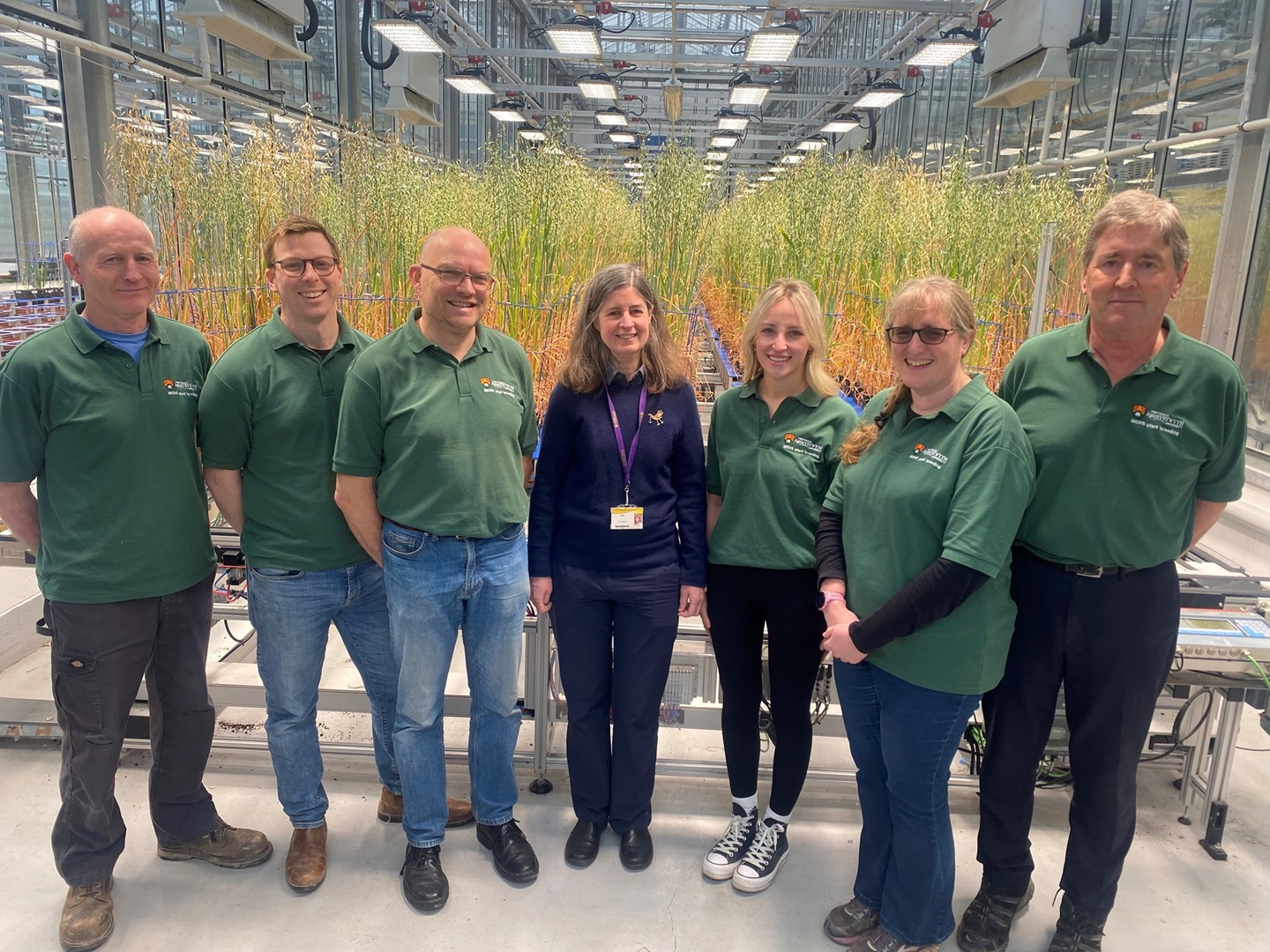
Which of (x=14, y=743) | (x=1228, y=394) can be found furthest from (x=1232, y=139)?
(x=14, y=743)

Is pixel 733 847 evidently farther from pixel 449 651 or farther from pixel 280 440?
pixel 280 440

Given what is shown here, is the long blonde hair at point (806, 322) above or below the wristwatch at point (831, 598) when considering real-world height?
above

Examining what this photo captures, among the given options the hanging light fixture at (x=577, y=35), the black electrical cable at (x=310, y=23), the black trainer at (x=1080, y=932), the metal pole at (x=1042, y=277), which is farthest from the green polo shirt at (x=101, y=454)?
the black electrical cable at (x=310, y=23)

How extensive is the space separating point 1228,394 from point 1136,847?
143cm

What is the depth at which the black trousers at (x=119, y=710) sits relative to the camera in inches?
71.0

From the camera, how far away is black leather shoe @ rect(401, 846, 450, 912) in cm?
198

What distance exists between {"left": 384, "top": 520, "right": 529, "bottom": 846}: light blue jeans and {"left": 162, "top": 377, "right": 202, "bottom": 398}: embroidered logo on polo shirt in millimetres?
544

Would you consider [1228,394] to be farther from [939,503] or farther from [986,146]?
[986,146]

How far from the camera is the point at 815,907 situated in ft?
6.67

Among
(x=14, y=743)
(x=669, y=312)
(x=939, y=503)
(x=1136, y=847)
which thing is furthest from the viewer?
(x=669, y=312)

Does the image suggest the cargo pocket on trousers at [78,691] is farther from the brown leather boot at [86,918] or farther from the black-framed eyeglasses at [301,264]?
the black-framed eyeglasses at [301,264]

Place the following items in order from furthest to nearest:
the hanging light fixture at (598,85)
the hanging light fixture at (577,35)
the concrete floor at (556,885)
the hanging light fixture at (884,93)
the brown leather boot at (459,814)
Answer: the hanging light fixture at (884,93) < the hanging light fixture at (598,85) < the hanging light fixture at (577,35) < the brown leather boot at (459,814) < the concrete floor at (556,885)

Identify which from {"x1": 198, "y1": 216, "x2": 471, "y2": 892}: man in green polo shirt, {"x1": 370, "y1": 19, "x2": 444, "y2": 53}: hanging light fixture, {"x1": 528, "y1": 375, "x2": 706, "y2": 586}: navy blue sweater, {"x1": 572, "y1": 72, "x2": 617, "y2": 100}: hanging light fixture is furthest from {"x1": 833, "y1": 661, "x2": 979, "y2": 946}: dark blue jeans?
{"x1": 572, "y1": 72, "x2": 617, "y2": 100}: hanging light fixture

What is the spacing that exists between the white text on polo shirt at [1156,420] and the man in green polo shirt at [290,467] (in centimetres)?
171
